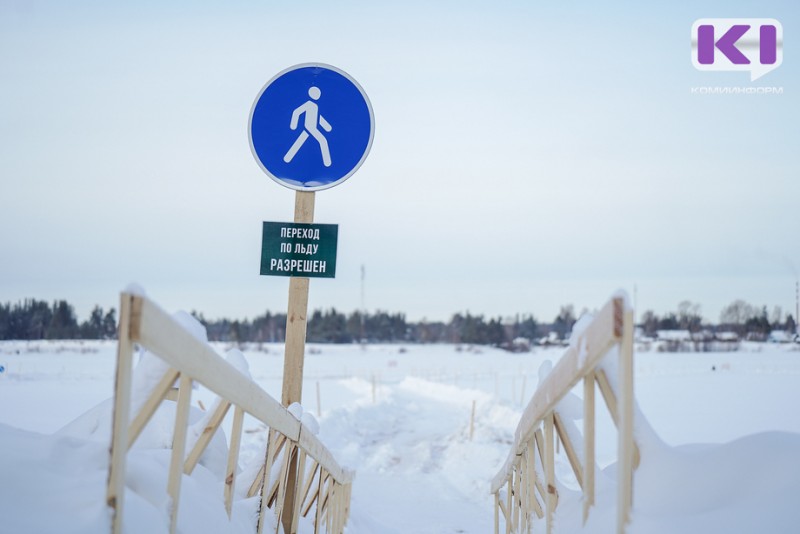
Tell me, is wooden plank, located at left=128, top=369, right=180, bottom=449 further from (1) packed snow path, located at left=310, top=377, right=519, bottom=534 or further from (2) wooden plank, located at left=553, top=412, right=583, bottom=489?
(1) packed snow path, located at left=310, top=377, right=519, bottom=534

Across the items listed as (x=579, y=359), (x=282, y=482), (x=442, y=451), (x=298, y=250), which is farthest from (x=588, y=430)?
(x=442, y=451)

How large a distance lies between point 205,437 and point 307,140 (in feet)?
7.68

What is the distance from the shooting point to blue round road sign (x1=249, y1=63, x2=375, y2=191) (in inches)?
174

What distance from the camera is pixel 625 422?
5.47 ft

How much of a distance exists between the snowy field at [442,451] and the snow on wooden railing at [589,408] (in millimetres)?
98

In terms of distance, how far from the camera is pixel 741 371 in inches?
1766

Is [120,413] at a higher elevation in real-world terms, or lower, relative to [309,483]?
higher

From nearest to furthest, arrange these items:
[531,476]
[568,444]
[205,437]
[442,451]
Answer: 1. [205,437]
2. [568,444]
3. [531,476]
4. [442,451]

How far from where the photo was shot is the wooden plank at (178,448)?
78.2 inches

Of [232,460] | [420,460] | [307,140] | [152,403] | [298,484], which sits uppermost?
[307,140]

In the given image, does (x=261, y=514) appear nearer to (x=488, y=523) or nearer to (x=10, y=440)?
(x=10, y=440)

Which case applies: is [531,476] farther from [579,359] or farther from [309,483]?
[309,483]

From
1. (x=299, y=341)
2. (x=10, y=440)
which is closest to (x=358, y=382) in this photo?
(x=299, y=341)

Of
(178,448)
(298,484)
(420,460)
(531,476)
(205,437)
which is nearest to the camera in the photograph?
(178,448)
